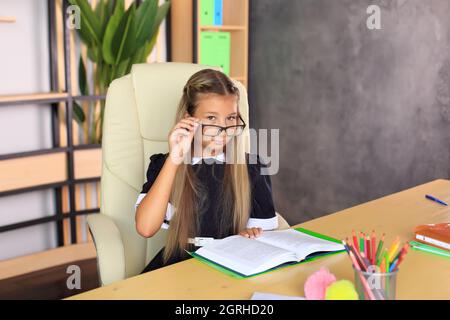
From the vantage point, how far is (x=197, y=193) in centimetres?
174

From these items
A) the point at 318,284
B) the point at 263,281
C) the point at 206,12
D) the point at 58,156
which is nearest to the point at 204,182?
the point at 263,281

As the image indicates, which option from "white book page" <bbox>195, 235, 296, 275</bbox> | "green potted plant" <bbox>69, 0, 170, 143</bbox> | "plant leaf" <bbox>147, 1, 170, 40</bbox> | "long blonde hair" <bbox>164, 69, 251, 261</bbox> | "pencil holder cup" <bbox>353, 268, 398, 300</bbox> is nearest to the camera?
"pencil holder cup" <bbox>353, 268, 398, 300</bbox>

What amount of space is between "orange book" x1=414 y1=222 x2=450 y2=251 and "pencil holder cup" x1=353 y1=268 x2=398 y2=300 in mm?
400

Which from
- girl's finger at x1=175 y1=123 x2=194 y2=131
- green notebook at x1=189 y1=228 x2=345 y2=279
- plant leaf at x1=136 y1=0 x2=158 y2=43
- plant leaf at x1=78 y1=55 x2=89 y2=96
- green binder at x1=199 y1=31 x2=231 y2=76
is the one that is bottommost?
green notebook at x1=189 y1=228 x2=345 y2=279

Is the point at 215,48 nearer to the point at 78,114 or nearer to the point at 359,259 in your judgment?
the point at 78,114

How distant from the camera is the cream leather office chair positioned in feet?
5.92

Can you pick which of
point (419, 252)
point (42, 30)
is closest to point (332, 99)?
point (42, 30)

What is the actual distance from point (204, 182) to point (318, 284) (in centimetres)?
69

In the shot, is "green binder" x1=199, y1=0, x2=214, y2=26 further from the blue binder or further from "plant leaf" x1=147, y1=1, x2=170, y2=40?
"plant leaf" x1=147, y1=1, x2=170, y2=40

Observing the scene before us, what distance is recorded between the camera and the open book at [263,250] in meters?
1.29

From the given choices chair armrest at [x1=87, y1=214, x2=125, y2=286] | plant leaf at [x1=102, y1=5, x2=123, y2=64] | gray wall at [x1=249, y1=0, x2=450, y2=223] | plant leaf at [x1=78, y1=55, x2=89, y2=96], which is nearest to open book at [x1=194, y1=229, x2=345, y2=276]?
chair armrest at [x1=87, y1=214, x2=125, y2=286]

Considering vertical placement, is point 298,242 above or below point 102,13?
below

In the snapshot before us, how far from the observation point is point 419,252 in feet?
4.68
